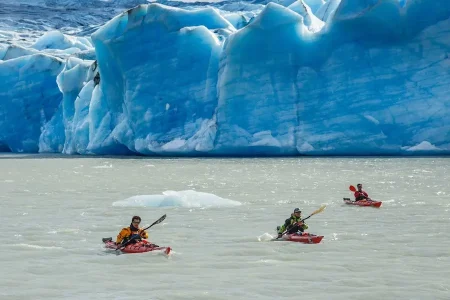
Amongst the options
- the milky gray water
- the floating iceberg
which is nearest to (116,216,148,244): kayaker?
the milky gray water

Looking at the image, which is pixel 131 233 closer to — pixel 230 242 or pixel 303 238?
pixel 230 242

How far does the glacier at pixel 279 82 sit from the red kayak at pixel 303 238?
766 inches

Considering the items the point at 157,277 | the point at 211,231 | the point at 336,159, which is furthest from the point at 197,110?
the point at 157,277

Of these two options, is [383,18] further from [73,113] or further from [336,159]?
[73,113]

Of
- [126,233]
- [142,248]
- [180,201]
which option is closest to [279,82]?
[180,201]

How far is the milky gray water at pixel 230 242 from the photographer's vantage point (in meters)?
7.70

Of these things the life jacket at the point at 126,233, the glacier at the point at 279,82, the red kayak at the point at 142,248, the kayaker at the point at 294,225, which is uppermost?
the glacier at the point at 279,82

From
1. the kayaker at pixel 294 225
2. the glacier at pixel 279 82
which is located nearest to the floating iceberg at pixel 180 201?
the kayaker at pixel 294 225

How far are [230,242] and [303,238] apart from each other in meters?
1.04

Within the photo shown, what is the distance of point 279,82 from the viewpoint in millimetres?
30859

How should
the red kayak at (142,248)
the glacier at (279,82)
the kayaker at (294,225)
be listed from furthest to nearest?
the glacier at (279,82), the kayaker at (294,225), the red kayak at (142,248)

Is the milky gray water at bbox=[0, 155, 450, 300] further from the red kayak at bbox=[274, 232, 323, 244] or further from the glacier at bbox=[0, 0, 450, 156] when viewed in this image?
the glacier at bbox=[0, 0, 450, 156]

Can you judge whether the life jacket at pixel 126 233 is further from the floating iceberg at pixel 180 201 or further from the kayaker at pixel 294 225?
the floating iceberg at pixel 180 201

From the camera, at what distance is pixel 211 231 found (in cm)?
1153
